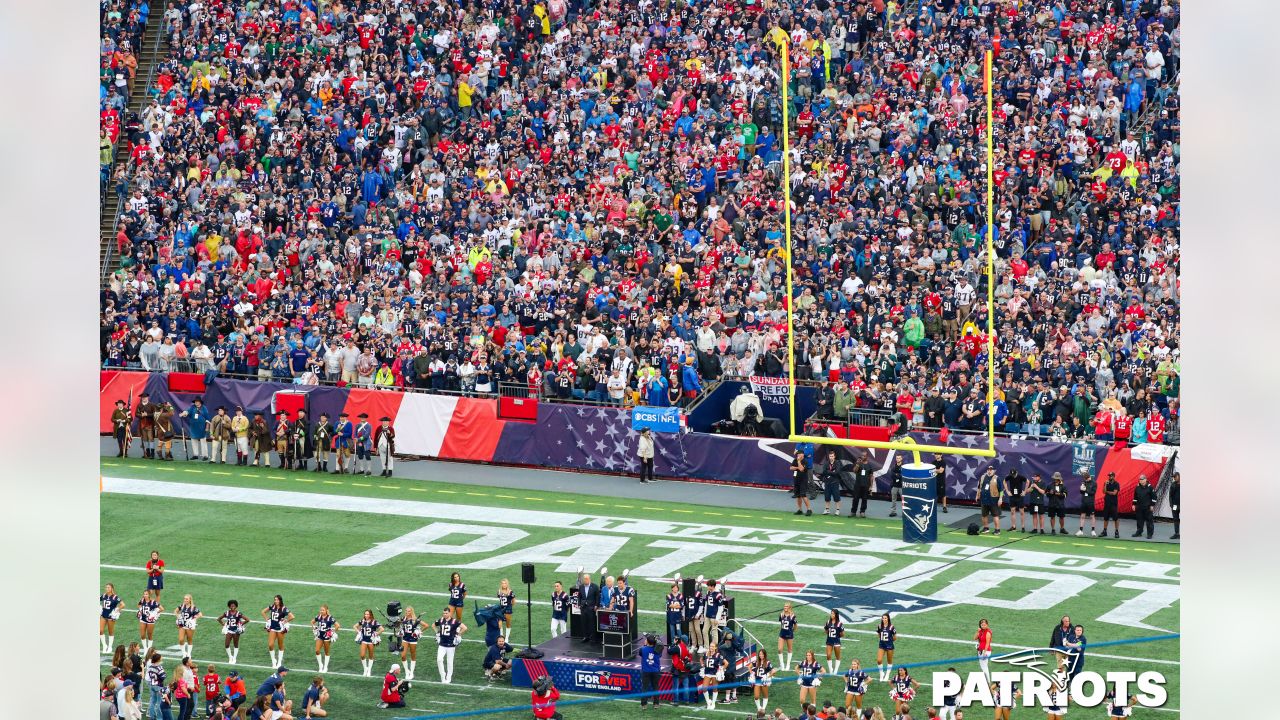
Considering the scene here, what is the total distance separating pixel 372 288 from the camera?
2958 centimetres

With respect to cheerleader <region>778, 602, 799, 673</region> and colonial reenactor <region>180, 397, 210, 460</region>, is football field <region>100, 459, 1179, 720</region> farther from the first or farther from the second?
colonial reenactor <region>180, 397, 210, 460</region>

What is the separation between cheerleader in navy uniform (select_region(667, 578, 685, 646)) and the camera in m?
18.3

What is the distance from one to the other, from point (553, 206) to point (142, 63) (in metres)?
11.1

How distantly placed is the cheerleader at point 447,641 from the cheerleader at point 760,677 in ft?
10.8

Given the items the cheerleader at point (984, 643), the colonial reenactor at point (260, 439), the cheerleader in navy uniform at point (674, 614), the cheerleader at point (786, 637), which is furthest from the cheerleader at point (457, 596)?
the colonial reenactor at point (260, 439)

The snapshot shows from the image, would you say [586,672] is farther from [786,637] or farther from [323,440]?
[323,440]

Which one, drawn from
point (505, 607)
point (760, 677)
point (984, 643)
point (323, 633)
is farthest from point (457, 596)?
point (984, 643)

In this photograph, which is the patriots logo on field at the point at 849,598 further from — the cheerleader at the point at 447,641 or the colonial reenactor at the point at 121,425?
the colonial reenactor at the point at 121,425

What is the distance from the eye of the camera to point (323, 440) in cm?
2702

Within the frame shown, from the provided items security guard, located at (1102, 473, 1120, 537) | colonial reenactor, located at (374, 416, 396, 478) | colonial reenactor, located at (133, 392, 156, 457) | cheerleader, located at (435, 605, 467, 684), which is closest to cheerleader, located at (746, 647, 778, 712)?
cheerleader, located at (435, 605, 467, 684)

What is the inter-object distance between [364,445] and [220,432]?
8.64ft

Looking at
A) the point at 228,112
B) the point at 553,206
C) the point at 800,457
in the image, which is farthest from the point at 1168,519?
the point at 228,112

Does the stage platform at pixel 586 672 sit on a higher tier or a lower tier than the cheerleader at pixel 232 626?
lower

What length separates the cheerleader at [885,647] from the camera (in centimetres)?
1795
